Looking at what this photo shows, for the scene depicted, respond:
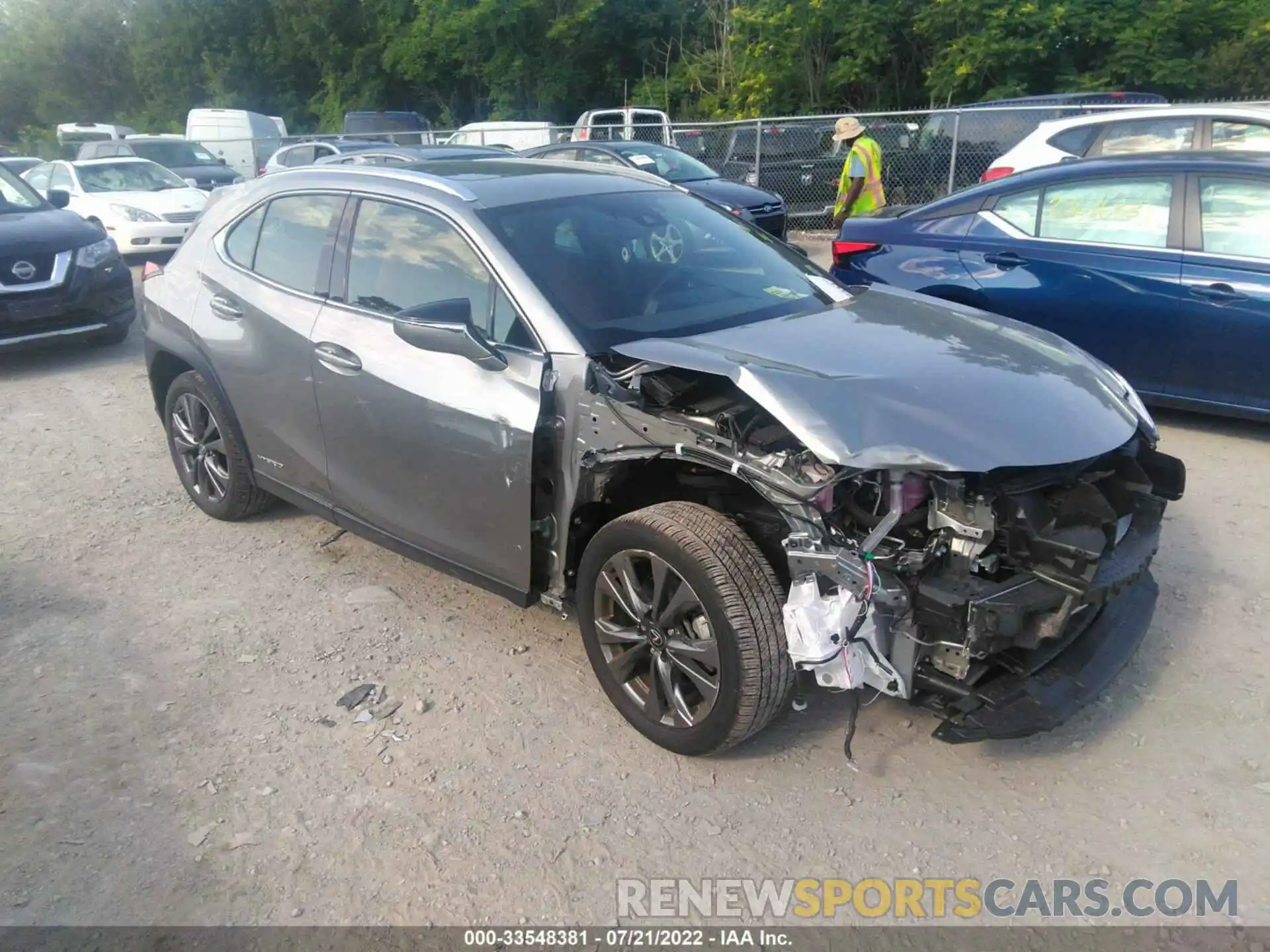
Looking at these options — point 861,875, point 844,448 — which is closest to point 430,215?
point 844,448

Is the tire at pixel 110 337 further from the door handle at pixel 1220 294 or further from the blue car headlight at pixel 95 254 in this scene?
the door handle at pixel 1220 294

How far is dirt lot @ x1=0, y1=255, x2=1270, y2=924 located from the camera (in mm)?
2756

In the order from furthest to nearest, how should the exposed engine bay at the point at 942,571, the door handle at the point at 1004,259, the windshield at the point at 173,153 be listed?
1. the windshield at the point at 173,153
2. the door handle at the point at 1004,259
3. the exposed engine bay at the point at 942,571

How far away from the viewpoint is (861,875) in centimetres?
273

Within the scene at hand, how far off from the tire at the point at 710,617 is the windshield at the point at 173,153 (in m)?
20.7

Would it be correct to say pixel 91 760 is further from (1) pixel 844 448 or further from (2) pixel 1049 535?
(2) pixel 1049 535

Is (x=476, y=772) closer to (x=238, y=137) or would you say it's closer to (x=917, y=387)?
(x=917, y=387)

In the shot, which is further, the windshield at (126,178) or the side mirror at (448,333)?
the windshield at (126,178)

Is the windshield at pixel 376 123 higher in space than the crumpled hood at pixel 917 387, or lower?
higher

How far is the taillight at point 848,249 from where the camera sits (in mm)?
6641

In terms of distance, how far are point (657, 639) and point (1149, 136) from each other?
26.8 feet

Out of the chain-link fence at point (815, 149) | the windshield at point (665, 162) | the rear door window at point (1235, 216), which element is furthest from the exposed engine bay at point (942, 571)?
the windshield at point (665, 162)

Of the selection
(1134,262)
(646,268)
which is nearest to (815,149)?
(1134,262)

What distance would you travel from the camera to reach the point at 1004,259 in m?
6.08
